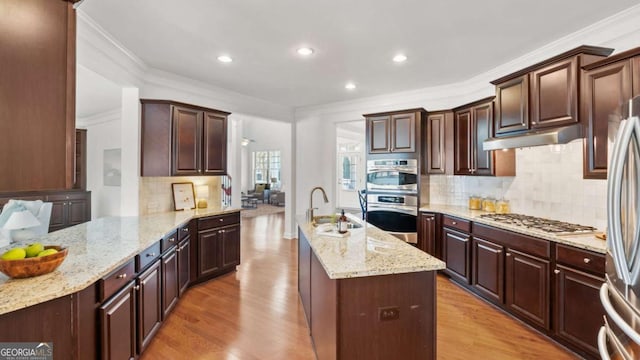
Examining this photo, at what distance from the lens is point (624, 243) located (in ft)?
3.83

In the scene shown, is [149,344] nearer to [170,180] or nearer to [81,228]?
[81,228]

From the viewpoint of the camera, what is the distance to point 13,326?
127 cm

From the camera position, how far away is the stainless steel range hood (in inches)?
96.0

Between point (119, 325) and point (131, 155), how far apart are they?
2.37 metres

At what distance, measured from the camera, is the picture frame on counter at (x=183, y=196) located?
3945 mm

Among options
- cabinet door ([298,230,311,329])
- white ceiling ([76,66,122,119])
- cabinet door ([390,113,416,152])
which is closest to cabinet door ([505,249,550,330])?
cabinet door ([298,230,311,329])

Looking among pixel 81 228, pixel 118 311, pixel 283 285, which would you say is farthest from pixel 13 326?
pixel 283 285

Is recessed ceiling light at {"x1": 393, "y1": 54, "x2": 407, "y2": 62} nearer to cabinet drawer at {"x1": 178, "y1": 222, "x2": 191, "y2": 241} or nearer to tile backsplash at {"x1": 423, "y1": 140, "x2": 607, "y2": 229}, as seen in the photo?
tile backsplash at {"x1": 423, "y1": 140, "x2": 607, "y2": 229}

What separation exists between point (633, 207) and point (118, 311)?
8.83 ft

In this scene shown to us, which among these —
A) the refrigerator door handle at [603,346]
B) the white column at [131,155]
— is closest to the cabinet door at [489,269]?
the refrigerator door handle at [603,346]

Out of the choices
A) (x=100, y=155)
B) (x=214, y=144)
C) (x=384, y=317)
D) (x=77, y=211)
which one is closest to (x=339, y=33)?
(x=214, y=144)

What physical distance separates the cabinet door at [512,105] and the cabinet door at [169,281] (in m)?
3.67

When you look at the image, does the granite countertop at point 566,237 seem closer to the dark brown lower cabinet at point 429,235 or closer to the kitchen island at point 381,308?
the dark brown lower cabinet at point 429,235

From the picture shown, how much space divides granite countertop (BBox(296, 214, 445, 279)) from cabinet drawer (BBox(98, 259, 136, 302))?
1260 mm
